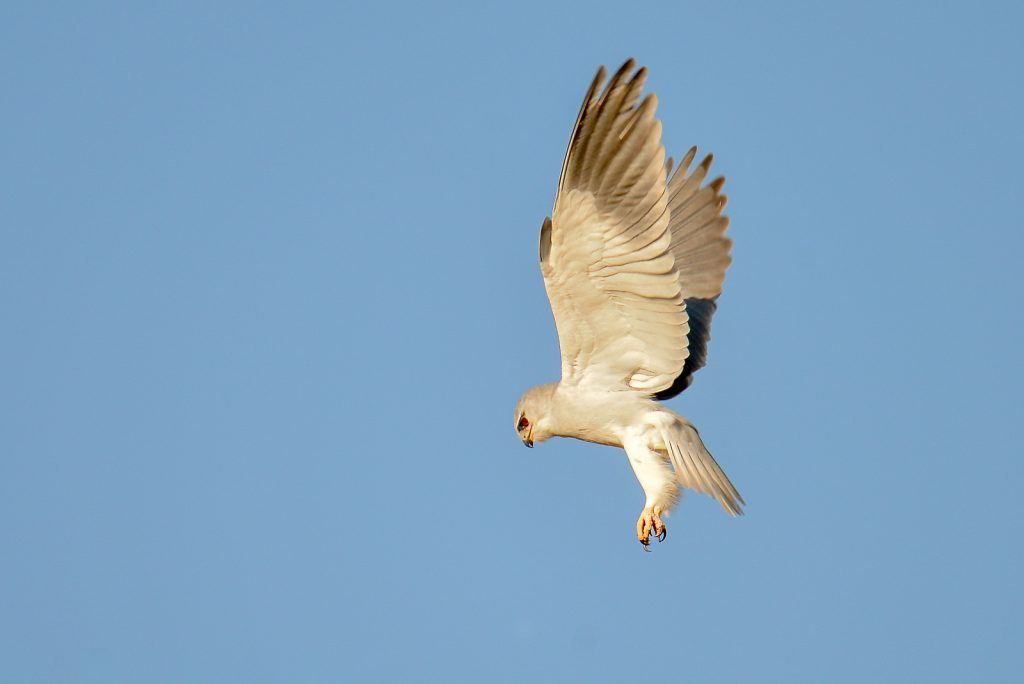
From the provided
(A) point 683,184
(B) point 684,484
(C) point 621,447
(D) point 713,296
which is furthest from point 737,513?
(A) point 683,184

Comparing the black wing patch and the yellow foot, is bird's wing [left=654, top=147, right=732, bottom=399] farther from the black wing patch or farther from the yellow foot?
the yellow foot

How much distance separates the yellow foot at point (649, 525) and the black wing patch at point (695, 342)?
102 centimetres

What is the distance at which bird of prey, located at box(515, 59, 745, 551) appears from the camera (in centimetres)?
765

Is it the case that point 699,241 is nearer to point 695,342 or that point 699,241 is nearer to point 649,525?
point 695,342

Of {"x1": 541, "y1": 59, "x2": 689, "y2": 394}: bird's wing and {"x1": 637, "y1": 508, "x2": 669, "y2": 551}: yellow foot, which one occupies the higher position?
{"x1": 541, "y1": 59, "x2": 689, "y2": 394}: bird's wing

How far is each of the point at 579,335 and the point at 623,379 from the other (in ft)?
1.84

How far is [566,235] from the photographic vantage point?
25.9 ft

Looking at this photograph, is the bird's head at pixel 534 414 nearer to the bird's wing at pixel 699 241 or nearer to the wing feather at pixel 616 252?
the wing feather at pixel 616 252

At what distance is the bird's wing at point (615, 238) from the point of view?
7578 mm

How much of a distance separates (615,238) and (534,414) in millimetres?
1879

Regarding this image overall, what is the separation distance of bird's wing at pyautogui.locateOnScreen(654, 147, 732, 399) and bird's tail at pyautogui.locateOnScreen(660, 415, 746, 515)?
4.82 feet

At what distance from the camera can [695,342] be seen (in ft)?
32.7

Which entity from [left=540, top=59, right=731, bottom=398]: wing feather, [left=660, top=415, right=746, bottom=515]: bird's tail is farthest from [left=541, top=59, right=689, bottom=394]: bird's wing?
[left=660, top=415, right=746, bottom=515]: bird's tail

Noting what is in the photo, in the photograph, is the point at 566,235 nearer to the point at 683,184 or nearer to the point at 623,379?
the point at 623,379
